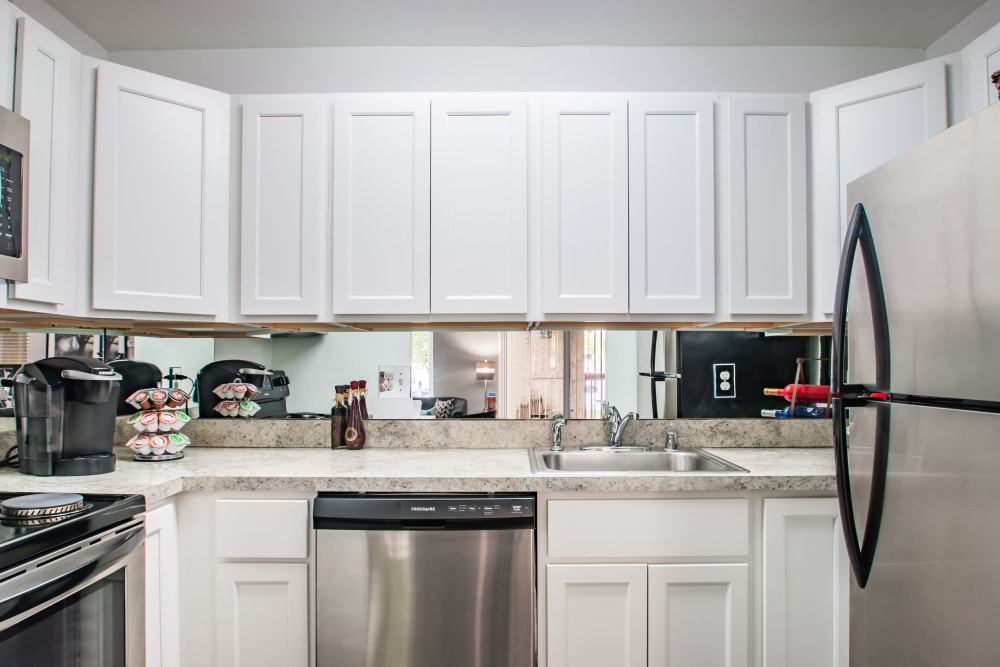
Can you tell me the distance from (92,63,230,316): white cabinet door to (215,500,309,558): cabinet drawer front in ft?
2.33

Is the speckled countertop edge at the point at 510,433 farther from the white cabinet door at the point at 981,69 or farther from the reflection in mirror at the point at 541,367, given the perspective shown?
the white cabinet door at the point at 981,69

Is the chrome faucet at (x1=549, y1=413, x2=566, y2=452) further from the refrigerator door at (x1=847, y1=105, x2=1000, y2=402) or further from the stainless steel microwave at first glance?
the stainless steel microwave

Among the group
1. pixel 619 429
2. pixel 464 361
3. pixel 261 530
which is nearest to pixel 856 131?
pixel 619 429

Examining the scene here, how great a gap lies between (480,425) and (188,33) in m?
1.94

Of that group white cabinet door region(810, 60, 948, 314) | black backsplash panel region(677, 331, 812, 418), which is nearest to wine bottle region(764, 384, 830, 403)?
black backsplash panel region(677, 331, 812, 418)

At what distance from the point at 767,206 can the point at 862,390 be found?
91cm

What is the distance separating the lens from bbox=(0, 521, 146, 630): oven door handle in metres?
1.02

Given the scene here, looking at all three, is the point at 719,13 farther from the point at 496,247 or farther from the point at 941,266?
the point at 941,266

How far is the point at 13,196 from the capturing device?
4.78 ft

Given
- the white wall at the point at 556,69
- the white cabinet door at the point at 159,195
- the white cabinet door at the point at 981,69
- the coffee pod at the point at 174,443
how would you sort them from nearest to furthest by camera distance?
the white cabinet door at the point at 981,69, the white cabinet door at the point at 159,195, the coffee pod at the point at 174,443, the white wall at the point at 556,69

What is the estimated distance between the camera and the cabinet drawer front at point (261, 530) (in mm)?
1625

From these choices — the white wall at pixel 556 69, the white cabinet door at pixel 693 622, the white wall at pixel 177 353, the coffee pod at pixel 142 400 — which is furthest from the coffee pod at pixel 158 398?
the white cabinet door at pixel 693 622

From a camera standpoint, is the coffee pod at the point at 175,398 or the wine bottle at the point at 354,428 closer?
→ the coffee pod at the point at 175,398

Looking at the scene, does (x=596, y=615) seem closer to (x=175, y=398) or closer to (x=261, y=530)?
(x=261, y=530)
